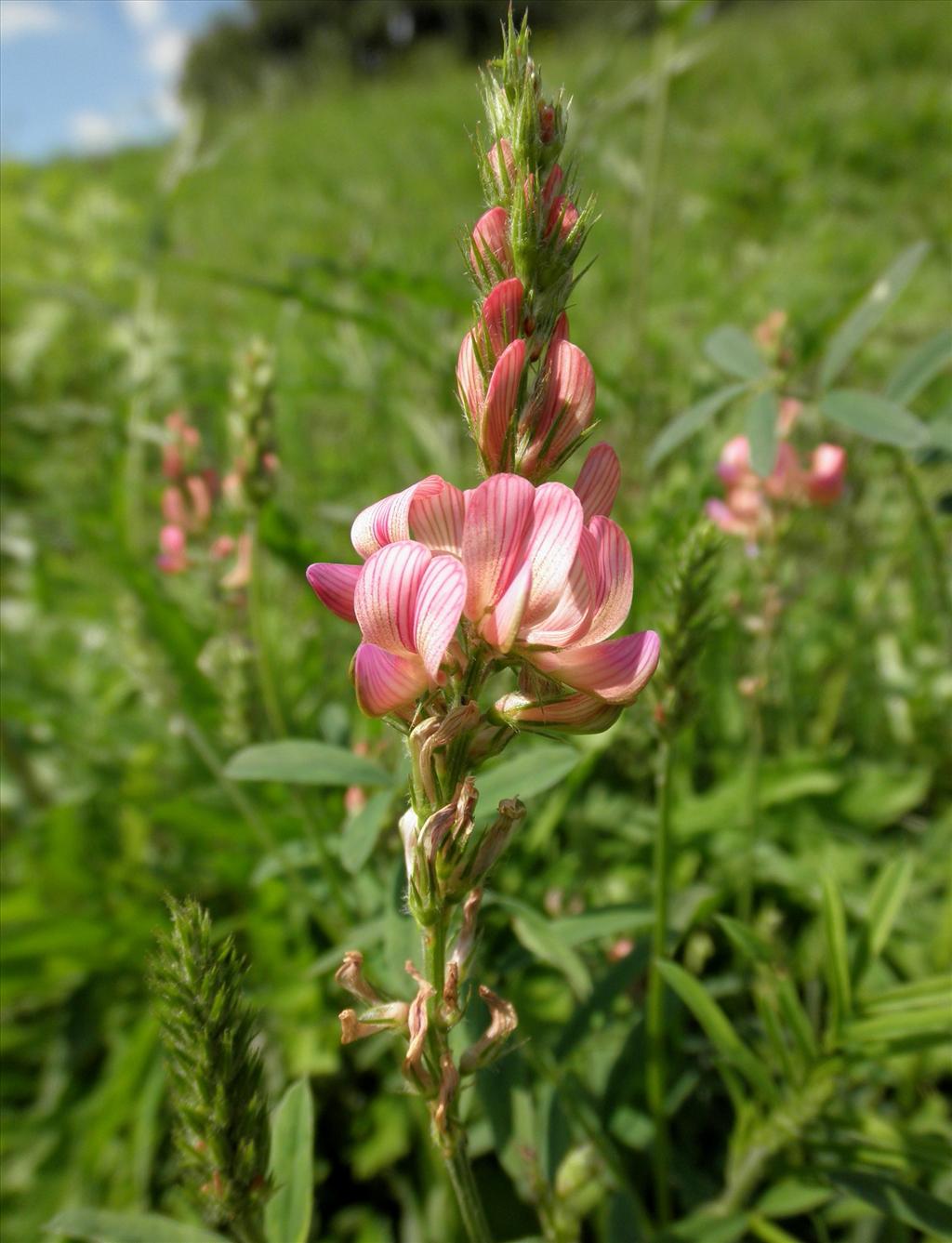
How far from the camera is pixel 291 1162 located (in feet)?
3.29

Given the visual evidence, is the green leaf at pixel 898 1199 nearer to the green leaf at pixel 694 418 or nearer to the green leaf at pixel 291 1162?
the green leaf at pixel 291 1162

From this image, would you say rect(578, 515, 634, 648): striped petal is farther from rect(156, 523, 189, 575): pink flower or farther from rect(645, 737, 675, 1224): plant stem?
rect(156, 523, 189, 575): pink flower

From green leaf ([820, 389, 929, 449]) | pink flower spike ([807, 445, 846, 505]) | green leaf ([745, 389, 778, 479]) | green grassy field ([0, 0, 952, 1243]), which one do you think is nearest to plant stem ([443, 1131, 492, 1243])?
green grassy field ([0, 0, 952, 1243])

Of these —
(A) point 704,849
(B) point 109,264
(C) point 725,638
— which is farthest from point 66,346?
(A) point 704,849

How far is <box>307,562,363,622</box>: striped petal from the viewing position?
75 cm

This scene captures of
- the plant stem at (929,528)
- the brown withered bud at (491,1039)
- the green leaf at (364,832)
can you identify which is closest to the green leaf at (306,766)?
the green leaf at (364,832)

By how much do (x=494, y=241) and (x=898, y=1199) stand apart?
3.91 ft

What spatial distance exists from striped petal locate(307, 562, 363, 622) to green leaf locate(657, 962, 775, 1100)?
2.22ft

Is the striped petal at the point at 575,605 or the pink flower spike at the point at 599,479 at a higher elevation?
the pink flower spike at the point at 599,479

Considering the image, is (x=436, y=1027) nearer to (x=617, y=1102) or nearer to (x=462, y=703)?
(x=462, y=703)

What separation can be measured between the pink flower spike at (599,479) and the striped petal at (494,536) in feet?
0.33

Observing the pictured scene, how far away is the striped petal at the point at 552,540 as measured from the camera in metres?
0.71

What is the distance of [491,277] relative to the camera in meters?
0.78

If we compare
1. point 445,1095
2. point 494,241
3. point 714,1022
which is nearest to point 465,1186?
point 445,1095
